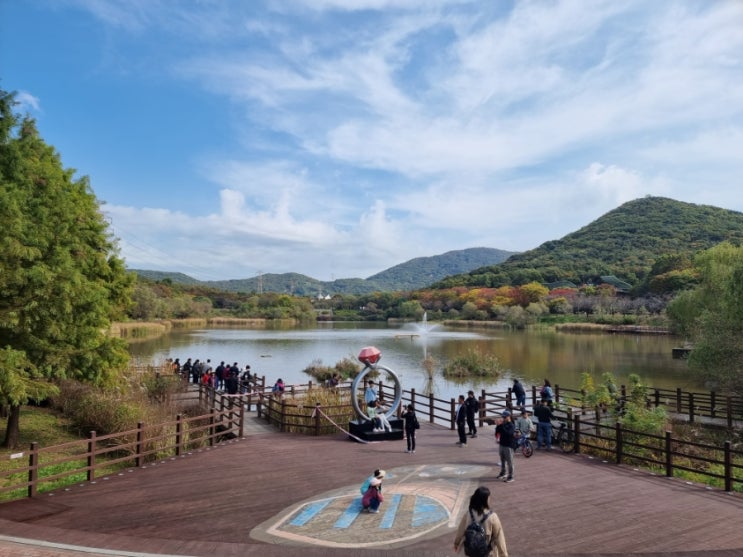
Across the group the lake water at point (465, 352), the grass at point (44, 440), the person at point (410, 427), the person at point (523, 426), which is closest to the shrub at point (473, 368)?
the lake water at point (465, 352)

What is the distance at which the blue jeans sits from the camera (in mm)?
14242

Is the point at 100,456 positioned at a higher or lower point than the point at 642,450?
lower

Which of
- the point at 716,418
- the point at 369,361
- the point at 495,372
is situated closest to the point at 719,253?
the point at 495,372

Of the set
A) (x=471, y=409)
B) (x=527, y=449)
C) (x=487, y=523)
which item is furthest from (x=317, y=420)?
(x=487, y=523)

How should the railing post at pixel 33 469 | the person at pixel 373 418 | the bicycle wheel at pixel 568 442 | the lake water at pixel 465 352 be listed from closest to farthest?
the railing post at pixel 33 469 → the bicycle wheel at pixel 568 442 → the person at pixel 373 418 → the lake water at pixel 465 352

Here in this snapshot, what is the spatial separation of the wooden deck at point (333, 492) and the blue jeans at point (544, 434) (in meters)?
0.49

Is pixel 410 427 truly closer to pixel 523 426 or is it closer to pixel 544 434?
pixel 523 426

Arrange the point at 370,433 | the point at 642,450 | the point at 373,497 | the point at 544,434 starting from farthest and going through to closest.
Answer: the point at 370,433, the point at 642,450, the point at 544,434, the point at 373,497

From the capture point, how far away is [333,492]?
33.9ft

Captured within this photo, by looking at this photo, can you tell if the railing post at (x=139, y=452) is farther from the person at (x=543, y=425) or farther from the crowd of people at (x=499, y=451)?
the person at (x=543, y=425)

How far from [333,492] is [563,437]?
7.93 m

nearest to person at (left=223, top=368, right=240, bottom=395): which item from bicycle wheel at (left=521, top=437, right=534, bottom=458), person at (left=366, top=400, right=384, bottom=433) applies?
Answer: person at (left=366, top=400, right=384, bottom=433)

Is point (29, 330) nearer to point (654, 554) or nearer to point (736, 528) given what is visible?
point (654, 554)

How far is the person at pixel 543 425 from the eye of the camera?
1416 cm
